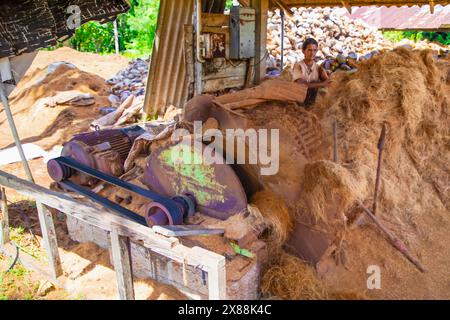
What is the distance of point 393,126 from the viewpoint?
4.89 meters

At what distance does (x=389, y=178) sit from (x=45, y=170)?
5826mm

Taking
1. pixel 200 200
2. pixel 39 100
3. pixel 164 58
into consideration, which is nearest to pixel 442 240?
pixel 200 200

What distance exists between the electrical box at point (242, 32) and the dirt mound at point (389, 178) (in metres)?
2.33

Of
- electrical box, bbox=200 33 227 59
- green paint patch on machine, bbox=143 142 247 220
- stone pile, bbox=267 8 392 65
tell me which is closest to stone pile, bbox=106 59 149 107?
electrical box, bbox=200 33 227 59

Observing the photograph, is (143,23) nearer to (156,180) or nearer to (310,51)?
(310,51)

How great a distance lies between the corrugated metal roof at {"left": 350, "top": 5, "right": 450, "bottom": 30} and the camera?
48.3 ft

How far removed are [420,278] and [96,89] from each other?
400 inches

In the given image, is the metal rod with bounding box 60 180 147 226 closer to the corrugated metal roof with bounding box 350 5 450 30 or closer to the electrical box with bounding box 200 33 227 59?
the electrical box with bounding box 200 33 227 59

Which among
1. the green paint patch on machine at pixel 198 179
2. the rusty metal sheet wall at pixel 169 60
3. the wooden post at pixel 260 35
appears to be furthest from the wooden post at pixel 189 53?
the green paint patch on machine at pixel 198 179

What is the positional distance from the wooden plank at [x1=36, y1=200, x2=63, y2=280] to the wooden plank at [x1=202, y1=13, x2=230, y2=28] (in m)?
4.58

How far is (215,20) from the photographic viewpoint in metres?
6.66

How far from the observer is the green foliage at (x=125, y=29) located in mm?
16734

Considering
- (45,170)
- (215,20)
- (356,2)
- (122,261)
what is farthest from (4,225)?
(356,2)

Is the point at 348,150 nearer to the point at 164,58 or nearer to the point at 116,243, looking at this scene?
the point at 116,243
